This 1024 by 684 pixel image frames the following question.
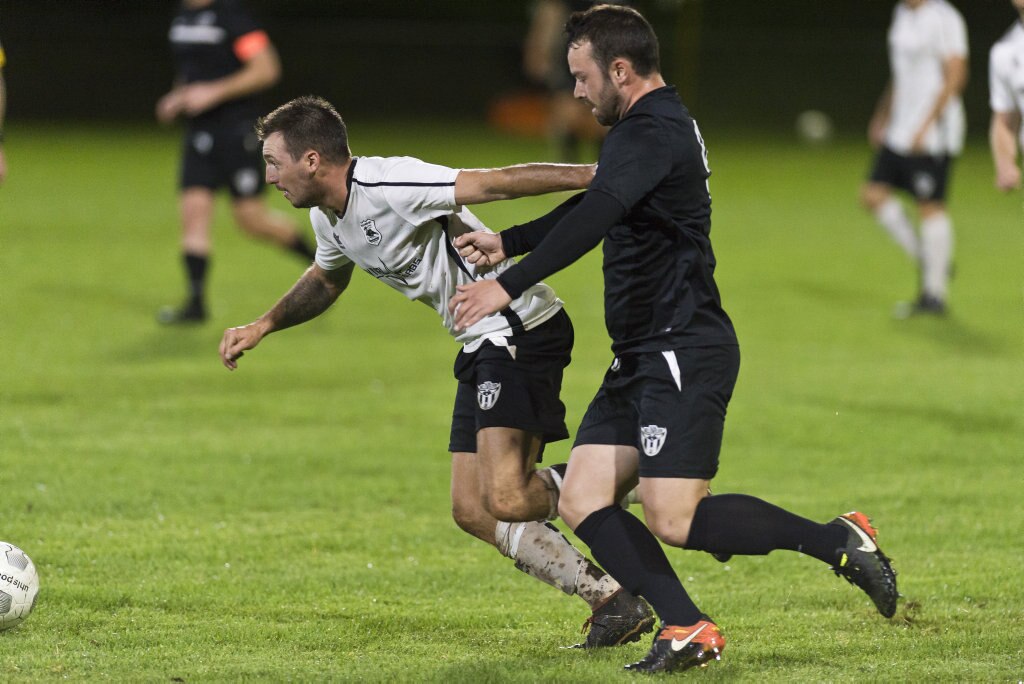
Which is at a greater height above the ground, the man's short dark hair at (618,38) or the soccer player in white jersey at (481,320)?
the man's short dark hair at (618,38)

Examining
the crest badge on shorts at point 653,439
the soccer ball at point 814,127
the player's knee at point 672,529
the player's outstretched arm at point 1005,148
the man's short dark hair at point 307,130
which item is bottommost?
the soccer ball at point 814,127

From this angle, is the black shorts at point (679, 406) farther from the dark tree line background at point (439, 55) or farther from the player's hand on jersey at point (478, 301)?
the dark tree line background at point (439, 55)

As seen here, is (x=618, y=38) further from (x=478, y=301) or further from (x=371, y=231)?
(x=371, y=231)

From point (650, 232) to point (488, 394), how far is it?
0.82m

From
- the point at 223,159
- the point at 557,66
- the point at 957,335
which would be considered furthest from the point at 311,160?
the point at 557,66

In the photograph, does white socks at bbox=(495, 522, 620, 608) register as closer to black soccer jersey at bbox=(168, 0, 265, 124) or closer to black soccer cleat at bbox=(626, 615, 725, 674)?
black soccer cleat at bbox=(626, 615, 725, 674)

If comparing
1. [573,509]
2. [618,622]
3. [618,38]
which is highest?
[618,38]

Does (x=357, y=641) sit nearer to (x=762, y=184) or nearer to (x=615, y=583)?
(x=615, y=583)

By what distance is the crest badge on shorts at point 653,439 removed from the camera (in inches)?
167

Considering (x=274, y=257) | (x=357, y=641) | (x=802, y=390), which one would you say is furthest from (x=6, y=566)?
(x=274, y=257)

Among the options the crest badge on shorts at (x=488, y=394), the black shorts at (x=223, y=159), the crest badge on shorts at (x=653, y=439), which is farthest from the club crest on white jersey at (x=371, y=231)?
the black shorts at (x=223, y=159)

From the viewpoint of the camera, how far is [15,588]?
4.70 meters

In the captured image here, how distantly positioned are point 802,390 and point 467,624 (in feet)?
14.7

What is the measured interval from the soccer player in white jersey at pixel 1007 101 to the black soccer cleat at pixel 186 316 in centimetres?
590
